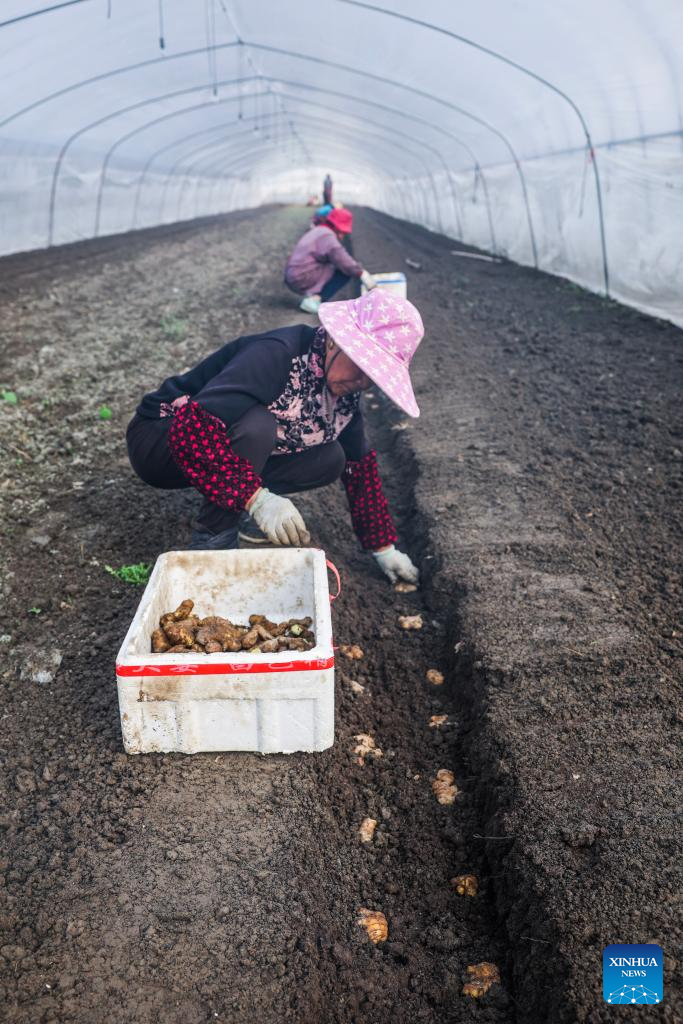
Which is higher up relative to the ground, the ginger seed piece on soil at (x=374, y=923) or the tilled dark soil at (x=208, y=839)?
the tilled dark soil at (x=208, y=839)

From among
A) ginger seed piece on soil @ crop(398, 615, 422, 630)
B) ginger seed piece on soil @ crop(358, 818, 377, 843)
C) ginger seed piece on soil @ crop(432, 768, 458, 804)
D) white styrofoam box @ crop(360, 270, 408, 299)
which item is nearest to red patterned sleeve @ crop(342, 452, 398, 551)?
ginger seed piece on soil @ crop(398, 615, 422, 630)

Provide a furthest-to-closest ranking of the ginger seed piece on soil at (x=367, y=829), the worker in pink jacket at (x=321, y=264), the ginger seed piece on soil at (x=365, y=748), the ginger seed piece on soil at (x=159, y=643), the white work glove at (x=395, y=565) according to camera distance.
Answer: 1. the worker in pink jacket at (x=321, y=264)
2. the white work glove at (x=395, y=565)
3. the ginger seed piece on soil at (x=365, y=748)
4. the ginger seed piece on soil at (x=159, y=643)
5. the ginger seed piece on soil at (x=367, y=829)

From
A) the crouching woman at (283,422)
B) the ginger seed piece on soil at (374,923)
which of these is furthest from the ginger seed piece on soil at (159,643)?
the ginger seed piece on soil at (374,923)

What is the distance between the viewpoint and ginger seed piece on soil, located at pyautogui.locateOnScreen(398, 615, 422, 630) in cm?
346

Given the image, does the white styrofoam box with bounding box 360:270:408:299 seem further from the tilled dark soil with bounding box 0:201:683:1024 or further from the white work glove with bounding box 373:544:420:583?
the white work glove with bounding box 373:544:420:583

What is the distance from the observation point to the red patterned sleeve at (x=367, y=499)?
3.56 meters

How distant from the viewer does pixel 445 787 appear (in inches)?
102

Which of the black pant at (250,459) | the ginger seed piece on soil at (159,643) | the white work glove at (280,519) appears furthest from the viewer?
the black pant at (250,459)

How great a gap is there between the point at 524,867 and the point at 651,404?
13.5 feet

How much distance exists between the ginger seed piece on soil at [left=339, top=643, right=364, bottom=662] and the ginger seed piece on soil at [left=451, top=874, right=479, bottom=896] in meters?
1.07

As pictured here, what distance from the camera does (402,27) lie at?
8828 millimetres

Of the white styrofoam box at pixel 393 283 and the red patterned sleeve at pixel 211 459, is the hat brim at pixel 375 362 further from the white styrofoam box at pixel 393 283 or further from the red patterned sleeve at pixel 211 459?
the white styrofoam box at pixel 393 283

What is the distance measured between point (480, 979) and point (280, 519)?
1.60 metres

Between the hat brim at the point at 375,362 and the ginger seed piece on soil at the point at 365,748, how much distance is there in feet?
3.95
